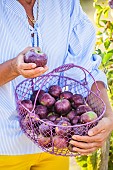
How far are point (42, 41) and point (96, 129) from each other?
0.42 m

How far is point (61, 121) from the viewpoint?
1.55 meters

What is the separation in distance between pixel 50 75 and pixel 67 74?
0.23 m

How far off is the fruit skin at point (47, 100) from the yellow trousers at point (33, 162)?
10.7 inches

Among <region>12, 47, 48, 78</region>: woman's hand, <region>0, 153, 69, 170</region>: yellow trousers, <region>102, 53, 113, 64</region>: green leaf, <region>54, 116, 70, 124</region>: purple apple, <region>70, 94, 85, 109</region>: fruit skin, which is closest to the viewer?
<region>12, 47, 48, 78</region>: woman's hand

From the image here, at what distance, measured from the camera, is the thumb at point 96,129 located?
1.54 meters

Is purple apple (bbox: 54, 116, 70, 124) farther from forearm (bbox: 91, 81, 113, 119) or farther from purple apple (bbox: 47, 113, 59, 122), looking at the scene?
forearm (bbox: 91, 81, 113, 119)


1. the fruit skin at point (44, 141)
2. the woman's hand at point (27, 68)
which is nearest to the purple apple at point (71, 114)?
the fruit skin at point (44, 141)

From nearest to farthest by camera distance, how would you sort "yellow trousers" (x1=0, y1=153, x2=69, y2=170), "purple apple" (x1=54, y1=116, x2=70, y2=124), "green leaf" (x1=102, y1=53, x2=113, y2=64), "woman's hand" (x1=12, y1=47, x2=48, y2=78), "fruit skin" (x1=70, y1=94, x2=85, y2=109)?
"woman's hand" (x1=12, y1=47, x2=48, y2=78) < "purple apple" (x1=54, y1=116, x2=70, y2=124) < "fruit skin" (x1=70, y1=94, x2=85, y2=109) < "yellow trousers" (x1=0, y1=153, x2=69, y2=170) < "green leaf" (x1=102, y1=53, x2=113, y2=64)

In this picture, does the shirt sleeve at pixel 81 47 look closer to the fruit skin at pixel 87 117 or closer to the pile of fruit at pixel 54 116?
the pile of fruit at pixel 54 116

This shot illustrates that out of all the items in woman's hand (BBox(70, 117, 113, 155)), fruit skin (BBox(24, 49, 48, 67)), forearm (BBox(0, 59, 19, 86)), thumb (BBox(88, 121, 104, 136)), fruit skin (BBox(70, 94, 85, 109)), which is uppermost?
fruit skin (BBox(24, 49, 48, 67))

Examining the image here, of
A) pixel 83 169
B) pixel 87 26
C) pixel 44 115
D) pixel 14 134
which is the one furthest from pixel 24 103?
pixel 83 169

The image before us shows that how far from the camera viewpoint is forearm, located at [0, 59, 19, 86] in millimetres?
1557

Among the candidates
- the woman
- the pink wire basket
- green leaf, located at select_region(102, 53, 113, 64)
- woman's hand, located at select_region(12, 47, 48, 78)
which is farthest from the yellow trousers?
green leaf, located at select_region(102, 53, 113, 64)

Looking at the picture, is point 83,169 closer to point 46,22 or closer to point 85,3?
point 46,22
